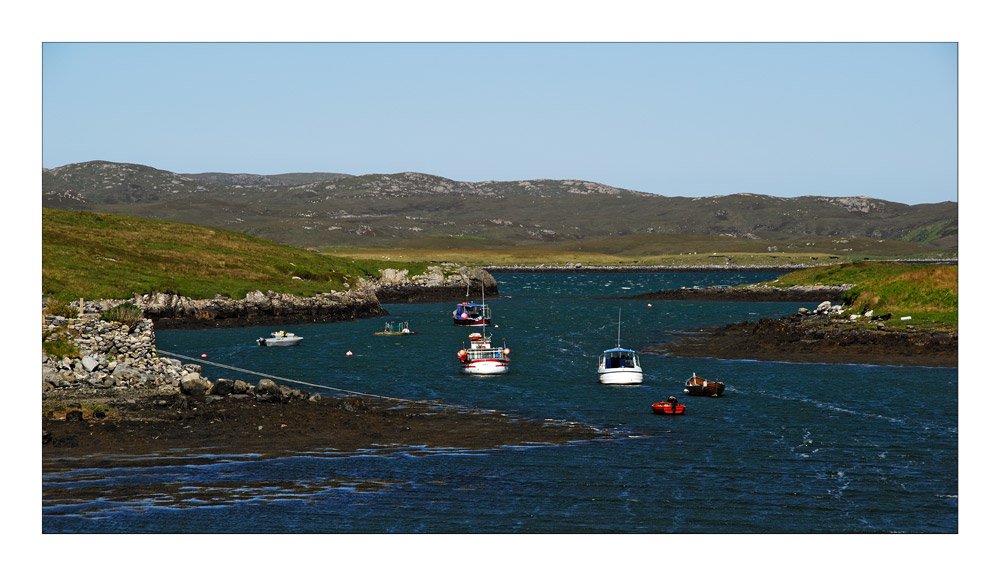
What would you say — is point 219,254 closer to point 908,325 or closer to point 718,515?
point 908,325

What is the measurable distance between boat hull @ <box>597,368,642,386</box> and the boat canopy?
3.08ft

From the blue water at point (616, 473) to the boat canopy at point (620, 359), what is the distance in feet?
8.19

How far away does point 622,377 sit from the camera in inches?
2464

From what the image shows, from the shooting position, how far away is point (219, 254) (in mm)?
139125

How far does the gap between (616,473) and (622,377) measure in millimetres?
26735

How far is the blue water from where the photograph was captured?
29.2m

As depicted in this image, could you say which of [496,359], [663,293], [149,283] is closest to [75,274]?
[149,283]

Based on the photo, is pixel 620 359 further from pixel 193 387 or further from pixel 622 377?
pixel 193 387

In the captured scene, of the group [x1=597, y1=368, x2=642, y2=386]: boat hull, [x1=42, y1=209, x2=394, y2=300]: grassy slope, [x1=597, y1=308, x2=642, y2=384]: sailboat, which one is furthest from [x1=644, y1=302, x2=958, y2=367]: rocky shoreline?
[x1=42, y1=209, x2=394, y2=300]: grassy slope

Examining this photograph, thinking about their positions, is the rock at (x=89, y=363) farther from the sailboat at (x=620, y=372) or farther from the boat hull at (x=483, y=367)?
the sailboat at (x=620, y=372)

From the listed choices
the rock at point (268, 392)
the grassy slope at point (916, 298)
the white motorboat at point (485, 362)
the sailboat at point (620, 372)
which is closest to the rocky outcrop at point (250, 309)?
the white motorboat at point (485, 362)

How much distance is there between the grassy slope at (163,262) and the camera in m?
100

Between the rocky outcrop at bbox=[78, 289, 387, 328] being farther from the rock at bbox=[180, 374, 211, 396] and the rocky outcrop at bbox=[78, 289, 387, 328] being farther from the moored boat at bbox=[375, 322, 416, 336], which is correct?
the rock at bbox=[180, 374, 211, 396]

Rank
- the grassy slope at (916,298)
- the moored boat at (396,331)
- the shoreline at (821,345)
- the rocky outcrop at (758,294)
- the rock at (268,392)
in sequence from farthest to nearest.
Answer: the rocky outcrop at (758,294)
the moored boat at (396,331)
the grassy slope at (916,298)
the shoreline at (821,345)
the rock at (268,392)
